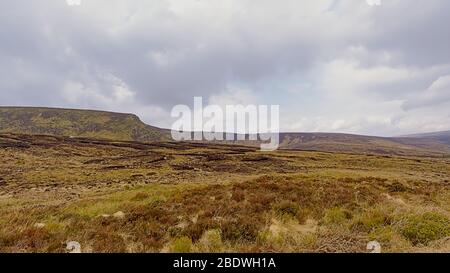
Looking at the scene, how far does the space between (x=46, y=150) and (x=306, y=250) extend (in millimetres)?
54156

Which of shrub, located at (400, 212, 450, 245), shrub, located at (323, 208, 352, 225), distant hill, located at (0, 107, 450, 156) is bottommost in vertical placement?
shrub, located at (323, 208, 352, 225)

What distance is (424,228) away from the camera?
24.7 feet

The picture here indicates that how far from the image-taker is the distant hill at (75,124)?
507ft

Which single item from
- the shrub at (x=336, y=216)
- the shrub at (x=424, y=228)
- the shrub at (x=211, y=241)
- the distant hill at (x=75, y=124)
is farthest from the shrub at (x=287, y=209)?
the distant hill at (x=75, y=124)

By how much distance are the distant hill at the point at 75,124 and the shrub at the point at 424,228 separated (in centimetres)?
15652

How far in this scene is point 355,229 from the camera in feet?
27.2

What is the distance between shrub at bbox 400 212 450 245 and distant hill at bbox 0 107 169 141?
156520 millimetres

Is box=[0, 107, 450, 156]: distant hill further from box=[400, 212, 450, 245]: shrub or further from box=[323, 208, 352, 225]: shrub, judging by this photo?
box=[400, 212, 450, 245]: shrub

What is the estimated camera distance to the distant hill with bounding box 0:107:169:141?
6088 inches

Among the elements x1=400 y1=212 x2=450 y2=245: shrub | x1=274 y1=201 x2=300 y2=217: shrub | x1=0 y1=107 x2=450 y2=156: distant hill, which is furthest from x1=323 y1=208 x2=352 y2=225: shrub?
x1=0 y1=107 x2=450 y2=156: distant hill

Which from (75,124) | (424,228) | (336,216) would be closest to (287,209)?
(336,216)

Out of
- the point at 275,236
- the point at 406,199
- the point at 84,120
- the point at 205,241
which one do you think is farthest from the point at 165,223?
the point at 84,120

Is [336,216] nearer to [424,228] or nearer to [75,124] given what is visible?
[424,228]
